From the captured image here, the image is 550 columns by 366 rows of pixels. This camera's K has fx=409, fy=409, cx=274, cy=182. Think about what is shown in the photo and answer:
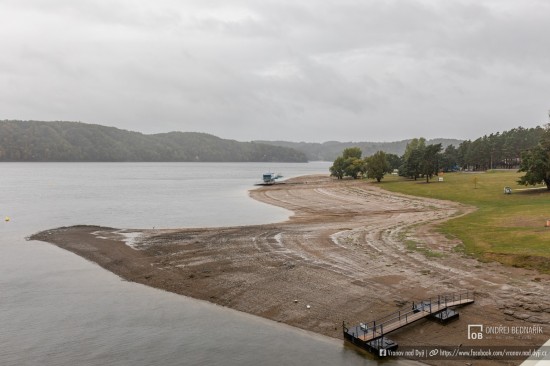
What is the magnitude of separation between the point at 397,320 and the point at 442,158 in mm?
147552

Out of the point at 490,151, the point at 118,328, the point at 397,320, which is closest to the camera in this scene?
the point at 397,320

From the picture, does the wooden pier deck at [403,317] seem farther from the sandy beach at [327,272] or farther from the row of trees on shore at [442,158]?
the row of trees on shore at [442,158]

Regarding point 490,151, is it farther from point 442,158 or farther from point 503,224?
point 503,224

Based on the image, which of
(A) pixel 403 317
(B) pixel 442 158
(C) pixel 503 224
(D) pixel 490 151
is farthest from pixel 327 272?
(D) pixel 490 151

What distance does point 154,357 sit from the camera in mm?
22453

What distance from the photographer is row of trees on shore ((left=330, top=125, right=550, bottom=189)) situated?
125356mm

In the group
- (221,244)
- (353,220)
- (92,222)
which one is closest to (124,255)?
(221,244)

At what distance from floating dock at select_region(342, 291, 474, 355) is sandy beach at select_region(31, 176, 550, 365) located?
0.51 metres

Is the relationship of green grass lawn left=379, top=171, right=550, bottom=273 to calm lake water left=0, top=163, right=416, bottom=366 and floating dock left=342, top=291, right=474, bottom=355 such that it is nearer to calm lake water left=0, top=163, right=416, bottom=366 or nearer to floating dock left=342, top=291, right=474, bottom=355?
floating dock left=342, top=291, right=474, bottom=355

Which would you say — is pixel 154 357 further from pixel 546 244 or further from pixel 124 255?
pixel 546 244

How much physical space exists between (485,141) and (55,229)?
521ft

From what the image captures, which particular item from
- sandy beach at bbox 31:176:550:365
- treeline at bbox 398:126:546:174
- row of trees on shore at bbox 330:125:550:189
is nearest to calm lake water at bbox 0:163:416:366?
sandy beach at bbox 31:176:550:365

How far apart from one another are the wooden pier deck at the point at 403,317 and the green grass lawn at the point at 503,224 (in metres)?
10.5

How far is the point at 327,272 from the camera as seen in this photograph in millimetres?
35344
